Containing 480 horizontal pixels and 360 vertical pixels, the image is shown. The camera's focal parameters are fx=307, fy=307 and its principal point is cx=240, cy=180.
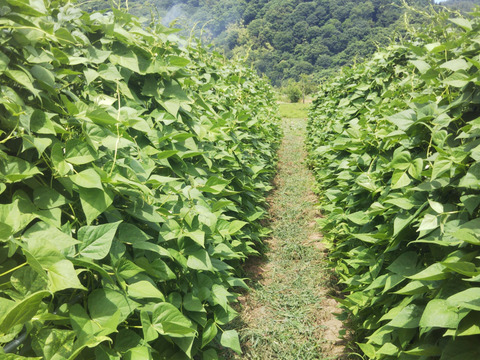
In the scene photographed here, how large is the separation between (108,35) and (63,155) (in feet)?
3.08

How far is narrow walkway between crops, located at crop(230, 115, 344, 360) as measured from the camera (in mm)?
2666

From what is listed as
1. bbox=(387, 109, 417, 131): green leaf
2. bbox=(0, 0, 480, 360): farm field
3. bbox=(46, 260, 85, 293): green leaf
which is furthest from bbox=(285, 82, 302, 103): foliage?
bbox=(46, 260, 85, 293): green leaf

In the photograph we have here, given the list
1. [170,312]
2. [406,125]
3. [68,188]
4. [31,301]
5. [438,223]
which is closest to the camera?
[31,301]

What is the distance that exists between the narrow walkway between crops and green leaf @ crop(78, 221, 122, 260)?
6.38 feet

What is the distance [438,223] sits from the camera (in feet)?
5.19

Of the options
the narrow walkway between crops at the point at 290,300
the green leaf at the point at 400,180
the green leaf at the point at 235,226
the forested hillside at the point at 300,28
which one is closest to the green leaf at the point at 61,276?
the green leaf at the point at 235,226

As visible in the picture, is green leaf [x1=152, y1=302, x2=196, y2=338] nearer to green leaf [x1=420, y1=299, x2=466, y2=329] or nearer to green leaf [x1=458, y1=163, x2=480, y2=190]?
green leaf [x1=420, y1=299, x2=466, y2=329]

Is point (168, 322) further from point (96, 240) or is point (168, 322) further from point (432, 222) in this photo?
point (432, 222)

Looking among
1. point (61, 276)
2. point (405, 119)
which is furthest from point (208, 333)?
point (405, 119)

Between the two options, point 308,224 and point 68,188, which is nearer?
point 68,188

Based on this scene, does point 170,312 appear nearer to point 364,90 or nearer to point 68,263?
point 68,263

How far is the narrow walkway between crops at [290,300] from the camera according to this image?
2.67m

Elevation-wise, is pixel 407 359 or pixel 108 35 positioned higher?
pixel 108 35

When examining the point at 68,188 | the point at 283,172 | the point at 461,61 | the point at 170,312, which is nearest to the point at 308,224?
the point at 283,172
